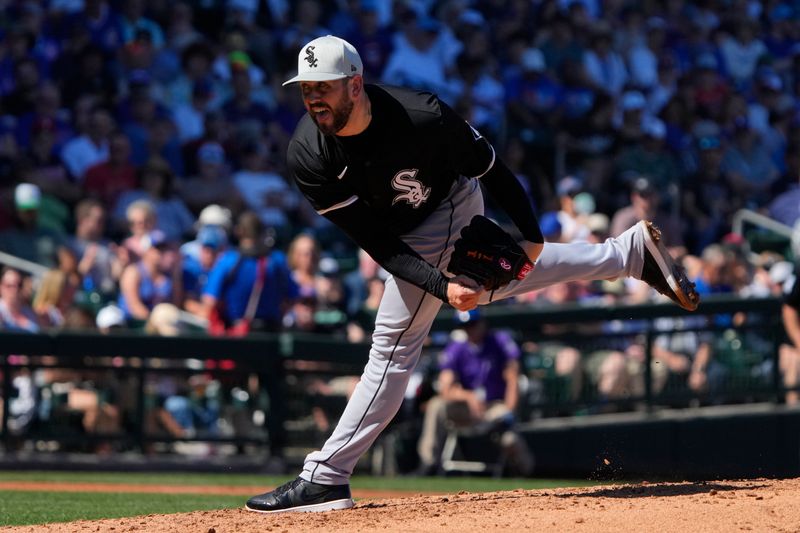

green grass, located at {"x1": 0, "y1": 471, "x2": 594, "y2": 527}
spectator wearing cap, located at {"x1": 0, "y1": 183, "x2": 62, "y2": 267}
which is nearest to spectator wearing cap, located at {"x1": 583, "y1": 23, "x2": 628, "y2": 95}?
green grass, located at {"x1": 0, "y1": 471, "x2": 594, "y2": 527}

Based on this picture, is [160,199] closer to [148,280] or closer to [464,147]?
[148,280]

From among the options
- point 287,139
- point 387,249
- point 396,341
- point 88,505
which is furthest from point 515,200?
point 287,139

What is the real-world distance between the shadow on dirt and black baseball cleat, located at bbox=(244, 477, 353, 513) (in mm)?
1017

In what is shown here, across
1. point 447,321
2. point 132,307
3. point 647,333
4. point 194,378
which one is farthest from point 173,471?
point 647,333

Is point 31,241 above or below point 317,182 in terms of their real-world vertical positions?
above

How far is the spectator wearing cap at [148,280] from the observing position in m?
11.1

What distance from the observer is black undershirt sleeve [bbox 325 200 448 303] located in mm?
5523

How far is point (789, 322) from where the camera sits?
310 inches

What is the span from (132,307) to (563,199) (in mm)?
4380

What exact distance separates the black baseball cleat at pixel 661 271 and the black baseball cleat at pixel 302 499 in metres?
1.72

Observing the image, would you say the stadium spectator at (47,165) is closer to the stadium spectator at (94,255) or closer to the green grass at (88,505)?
the stadium spectator at (94,255)

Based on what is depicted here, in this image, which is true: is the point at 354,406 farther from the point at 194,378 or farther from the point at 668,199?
the point at 668,199

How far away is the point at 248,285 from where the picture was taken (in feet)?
36.1

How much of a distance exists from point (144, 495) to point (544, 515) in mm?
3752
